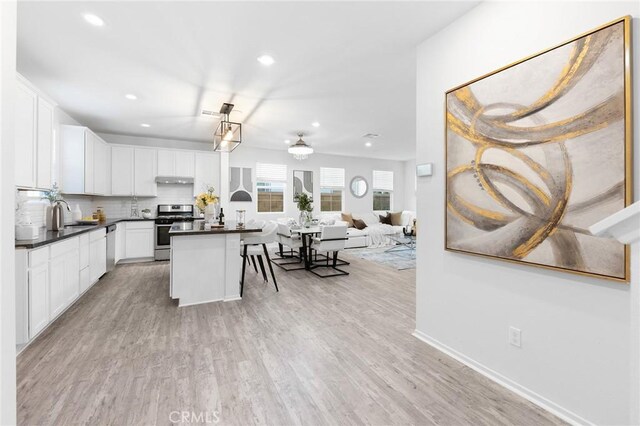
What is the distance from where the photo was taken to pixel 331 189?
907 cm

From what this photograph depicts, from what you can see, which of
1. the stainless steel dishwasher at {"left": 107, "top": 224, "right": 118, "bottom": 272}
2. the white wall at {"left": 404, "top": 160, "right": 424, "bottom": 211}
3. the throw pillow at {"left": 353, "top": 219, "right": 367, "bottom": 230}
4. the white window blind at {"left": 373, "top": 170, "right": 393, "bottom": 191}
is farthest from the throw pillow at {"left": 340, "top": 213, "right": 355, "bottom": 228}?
the stainless steel dishwasher at {"left": 107, "top": 224, "right": 118, "bottom": 272}

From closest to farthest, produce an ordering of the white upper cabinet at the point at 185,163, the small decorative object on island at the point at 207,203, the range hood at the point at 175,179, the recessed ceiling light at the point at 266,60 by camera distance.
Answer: the recessed ceiling light at the point at 266,60
the small decorative object on island at the point at 207,203
the range hood at the point at 175,179
the white upper cabinet at the point at 185,163

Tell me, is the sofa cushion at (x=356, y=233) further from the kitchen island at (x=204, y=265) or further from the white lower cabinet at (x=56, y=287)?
the white lower cabinet at (x=56, y=287)

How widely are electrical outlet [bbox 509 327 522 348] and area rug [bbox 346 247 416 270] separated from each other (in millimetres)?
3636

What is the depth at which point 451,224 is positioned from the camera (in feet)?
7.84

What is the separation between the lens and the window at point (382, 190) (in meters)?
9.86

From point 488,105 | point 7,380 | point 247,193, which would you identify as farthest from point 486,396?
point 247,193

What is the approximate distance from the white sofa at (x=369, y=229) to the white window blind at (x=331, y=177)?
3.09 ft

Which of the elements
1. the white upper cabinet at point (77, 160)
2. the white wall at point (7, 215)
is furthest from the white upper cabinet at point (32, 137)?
the white wall at point (7, 215)

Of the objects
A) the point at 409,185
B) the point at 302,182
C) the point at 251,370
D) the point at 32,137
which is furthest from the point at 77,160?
the point at 409,185

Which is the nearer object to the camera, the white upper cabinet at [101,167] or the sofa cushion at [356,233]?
the white upper cabinet at [101,167]

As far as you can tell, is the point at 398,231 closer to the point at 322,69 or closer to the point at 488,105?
the point at 322,69

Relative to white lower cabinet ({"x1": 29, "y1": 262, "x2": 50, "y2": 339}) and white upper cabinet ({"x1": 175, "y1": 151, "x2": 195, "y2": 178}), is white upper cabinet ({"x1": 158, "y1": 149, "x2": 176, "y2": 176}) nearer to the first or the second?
white upper cabinet ({"x1": 175, "y1": 151, "x2": 195, "y2": 178})

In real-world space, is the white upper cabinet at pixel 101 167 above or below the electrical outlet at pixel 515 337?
above
